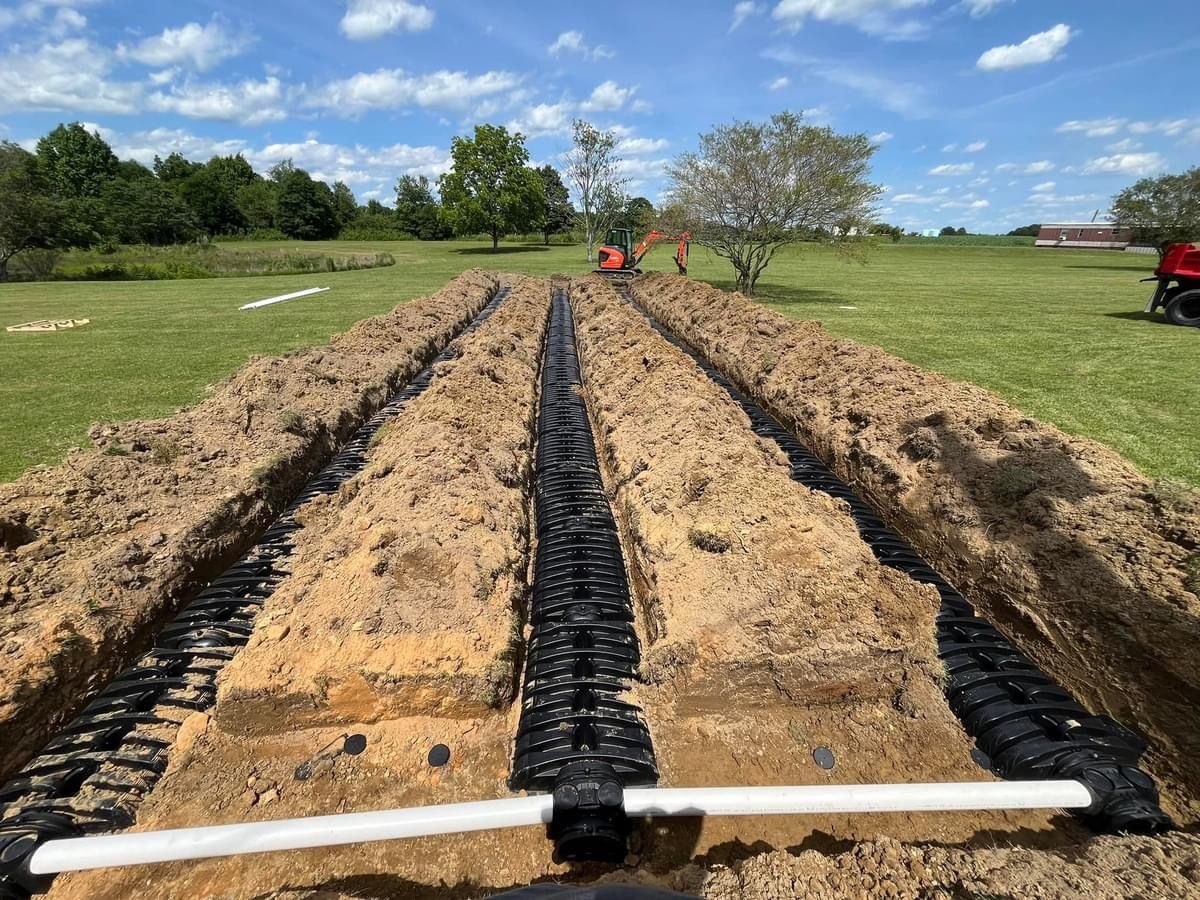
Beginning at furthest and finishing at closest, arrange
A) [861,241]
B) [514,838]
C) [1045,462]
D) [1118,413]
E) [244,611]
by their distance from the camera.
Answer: [861,241] < [1118,413] < [1045,462] < [244,611] < [514,838]

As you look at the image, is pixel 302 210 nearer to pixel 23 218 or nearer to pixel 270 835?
A: pixel 23 218

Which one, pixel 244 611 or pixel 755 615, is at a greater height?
pixel 755 615

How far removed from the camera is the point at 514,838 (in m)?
2.18

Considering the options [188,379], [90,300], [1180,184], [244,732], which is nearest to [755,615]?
[244,732]

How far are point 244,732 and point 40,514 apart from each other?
260 cm

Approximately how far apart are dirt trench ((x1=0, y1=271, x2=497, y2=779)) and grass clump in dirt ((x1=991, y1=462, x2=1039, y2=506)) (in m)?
5.83

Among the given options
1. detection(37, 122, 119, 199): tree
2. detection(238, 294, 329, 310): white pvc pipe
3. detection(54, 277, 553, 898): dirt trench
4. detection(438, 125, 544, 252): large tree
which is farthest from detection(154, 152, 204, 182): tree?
detection(54, 277, 553, 898): dirt trench

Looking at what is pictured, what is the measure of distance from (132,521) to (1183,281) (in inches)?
796

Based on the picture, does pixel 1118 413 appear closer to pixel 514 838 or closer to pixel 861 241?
pixel 514 838

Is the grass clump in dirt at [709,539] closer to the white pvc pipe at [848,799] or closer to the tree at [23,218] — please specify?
the white pvc pipe at [848,799]

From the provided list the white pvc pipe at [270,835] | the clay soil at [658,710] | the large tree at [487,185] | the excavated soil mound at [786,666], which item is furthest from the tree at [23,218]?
the excavated soil mound at [786,666]

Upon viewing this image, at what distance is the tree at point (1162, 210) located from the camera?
28.2 metres

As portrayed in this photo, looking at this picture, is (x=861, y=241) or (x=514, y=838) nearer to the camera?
(x=514, y=838)

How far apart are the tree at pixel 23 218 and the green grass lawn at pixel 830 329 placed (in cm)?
379
